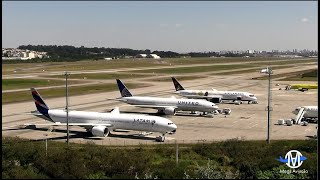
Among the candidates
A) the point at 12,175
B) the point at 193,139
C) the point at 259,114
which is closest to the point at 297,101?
the point at 259,114

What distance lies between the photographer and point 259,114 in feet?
250

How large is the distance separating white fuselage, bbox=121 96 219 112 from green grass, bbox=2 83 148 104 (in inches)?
1266

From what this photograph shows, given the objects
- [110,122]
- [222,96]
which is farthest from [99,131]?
[222,96]

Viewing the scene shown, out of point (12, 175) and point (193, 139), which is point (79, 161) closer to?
point (12, 175)

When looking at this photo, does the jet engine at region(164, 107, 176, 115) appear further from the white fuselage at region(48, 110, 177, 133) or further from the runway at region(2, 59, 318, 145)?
the white fuselage at region(48, 110, 177, 133)

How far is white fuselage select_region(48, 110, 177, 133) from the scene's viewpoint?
54281 mm

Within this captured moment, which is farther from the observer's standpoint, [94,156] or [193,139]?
[193,139]

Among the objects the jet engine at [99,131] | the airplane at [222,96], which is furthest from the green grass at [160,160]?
the airplane at [222,96]

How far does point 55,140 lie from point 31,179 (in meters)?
25.9

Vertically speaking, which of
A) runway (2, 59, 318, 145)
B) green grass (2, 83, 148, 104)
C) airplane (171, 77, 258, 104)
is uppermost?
airplane (171, 77, 258, 104)

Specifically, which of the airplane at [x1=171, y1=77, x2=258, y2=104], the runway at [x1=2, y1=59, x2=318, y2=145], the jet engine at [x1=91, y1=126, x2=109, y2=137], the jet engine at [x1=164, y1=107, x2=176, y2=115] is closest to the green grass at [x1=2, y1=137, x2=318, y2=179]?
the jet engine at [x1=91, y1=126, x2=109, y2=137]

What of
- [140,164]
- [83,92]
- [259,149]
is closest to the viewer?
[140,164]

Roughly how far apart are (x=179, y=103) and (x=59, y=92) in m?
48.4

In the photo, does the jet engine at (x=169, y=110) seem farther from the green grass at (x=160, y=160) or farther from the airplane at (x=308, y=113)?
the green grass at (x=160, y=160)
